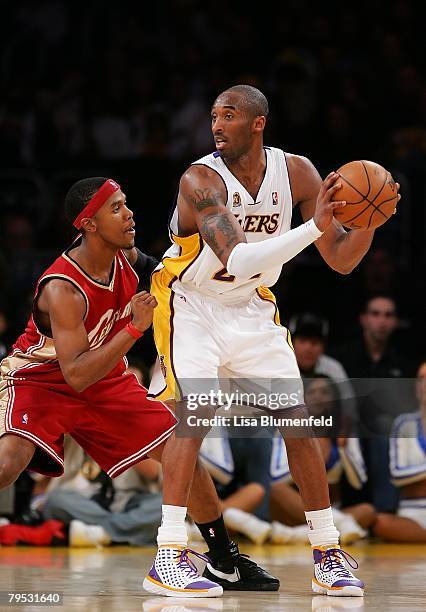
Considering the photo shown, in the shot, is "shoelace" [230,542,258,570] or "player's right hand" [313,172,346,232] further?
A: "shoelace" [230,542,258,570]

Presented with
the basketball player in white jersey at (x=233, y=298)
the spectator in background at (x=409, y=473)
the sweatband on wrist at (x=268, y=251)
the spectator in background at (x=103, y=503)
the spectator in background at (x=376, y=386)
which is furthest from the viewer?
the spectator in background at (x=376, y=386)

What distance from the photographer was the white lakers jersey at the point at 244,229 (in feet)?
16.8

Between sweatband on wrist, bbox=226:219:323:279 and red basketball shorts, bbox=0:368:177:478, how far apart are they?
84cm

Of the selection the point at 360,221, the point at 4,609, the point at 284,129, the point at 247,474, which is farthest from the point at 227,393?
the point at 284,129

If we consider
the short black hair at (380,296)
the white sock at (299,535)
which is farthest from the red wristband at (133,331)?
the short black hair at (380,296)

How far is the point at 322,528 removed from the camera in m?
5.09

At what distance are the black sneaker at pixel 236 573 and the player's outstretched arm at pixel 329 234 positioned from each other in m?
1.37

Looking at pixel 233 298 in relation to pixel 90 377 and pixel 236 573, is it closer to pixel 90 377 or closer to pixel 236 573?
pixel 90 377

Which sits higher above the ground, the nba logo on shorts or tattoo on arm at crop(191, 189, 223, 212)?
tattoo on arm at crop(191, 189, 223, 212)

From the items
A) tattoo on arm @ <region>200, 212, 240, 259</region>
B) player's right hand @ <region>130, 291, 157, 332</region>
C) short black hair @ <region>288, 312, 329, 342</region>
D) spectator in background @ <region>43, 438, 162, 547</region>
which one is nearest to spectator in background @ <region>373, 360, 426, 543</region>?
short black hair @ <region>288, 312, 329, 342</region>

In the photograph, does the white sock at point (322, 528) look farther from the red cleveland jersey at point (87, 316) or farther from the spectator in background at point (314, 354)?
the spectator in background at point (314, 354)

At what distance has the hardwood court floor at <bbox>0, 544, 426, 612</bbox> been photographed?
4.62 meters

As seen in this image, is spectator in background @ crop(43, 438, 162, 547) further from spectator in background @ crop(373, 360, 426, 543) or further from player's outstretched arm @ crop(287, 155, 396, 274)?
player's outstretched arm @ crop(287, 155, 396, 274)

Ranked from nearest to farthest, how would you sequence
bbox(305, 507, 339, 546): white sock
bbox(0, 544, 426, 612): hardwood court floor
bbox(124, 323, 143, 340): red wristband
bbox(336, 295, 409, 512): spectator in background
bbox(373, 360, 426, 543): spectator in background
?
bbox(0, 544, 426, 612): hardwood court floor, bbox(124, 323, 143, 340): red wristband, bbox(305, 507, 339, 546): white sock, bbox(373, 360, 426, 543): spectator in background, bbox(336, 295, 409, 512): spectator in background
